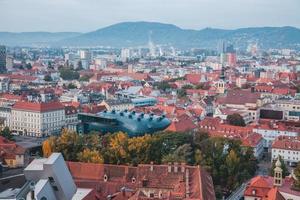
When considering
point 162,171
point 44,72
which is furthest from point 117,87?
point 162,171

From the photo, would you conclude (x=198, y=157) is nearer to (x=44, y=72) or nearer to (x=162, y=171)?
(x=162, y=171)

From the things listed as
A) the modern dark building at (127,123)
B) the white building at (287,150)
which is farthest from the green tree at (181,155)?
the modern dark building at (127,123)

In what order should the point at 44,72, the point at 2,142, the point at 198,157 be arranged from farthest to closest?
the point at 44,72 → the point at 2,142 → the point at 198,157

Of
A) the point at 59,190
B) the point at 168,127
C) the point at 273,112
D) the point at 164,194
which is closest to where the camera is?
the point at 59,190

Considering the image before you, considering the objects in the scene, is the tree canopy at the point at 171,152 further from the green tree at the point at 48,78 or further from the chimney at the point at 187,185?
the green tree at the point at 48,78

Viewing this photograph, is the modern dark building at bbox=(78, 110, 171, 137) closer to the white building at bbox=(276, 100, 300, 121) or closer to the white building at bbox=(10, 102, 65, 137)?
the white building at bbox=(10, 102, 65, 137)

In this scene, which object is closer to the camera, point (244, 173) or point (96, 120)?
point (244, 173)

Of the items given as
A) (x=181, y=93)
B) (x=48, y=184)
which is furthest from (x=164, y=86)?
(x=48, y=184)

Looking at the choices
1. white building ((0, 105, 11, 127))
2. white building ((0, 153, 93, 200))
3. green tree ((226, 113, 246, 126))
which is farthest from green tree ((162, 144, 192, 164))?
white building ((0, 105, 11, 127))
